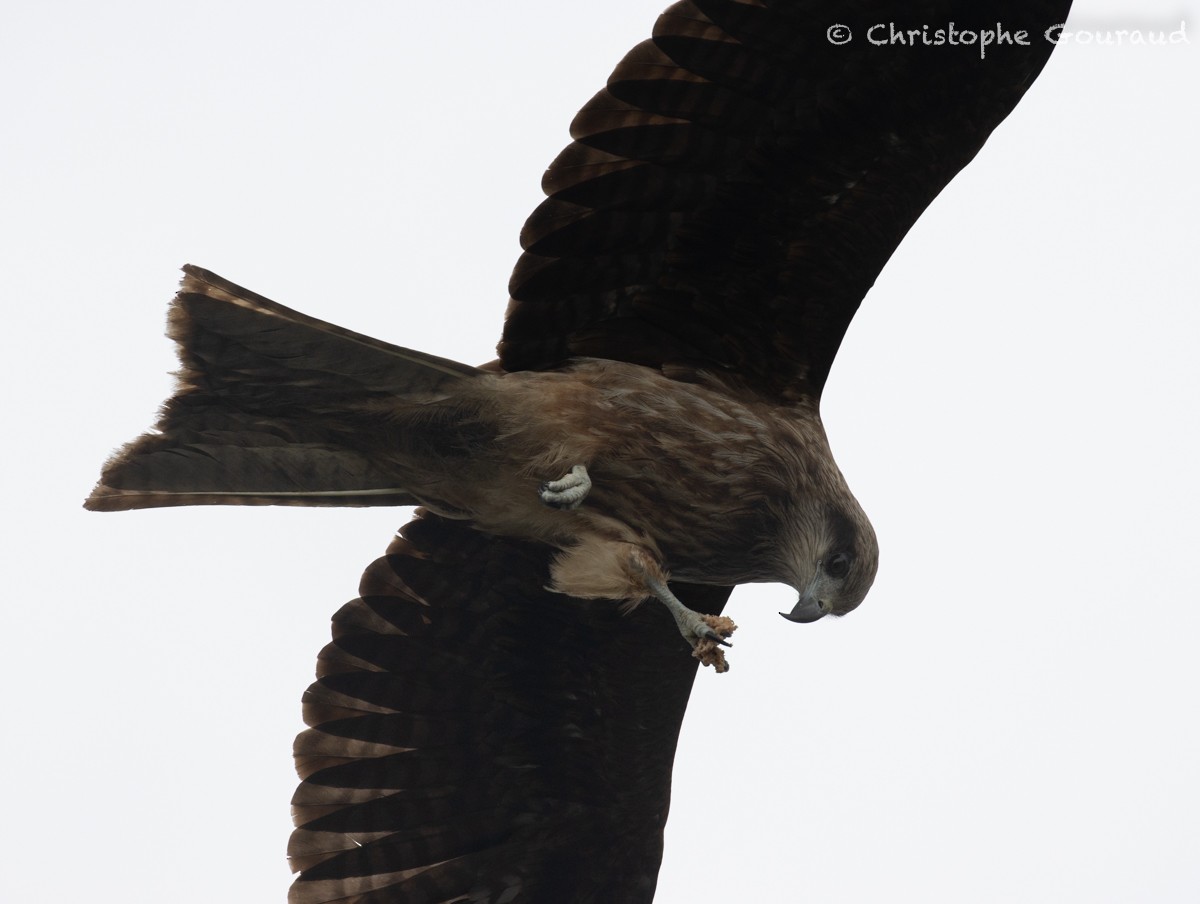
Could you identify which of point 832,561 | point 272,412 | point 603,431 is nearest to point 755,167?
point 603,431

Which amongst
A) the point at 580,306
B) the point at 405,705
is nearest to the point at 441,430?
the point at 580,306

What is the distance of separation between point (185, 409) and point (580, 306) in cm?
166

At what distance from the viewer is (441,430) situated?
21.1 ft

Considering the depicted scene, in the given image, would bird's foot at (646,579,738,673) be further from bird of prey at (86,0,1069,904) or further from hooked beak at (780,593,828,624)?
hooked beak at (780,593,828,624)

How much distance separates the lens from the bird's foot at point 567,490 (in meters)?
6.42

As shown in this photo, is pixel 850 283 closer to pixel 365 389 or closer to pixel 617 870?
pixel 365 389

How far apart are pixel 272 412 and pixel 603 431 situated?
137 cm

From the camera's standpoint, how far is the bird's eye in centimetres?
694

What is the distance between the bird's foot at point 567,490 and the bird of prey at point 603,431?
12 mm

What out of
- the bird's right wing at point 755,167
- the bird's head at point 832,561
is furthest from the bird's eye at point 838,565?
the bird's right wing at point 755,167

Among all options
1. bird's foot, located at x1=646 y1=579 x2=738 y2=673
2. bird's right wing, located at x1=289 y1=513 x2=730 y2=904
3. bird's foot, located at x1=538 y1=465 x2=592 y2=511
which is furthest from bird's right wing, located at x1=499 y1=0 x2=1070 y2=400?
bird's right wing, located at x1=289 y1=513 x2=730 y2=904

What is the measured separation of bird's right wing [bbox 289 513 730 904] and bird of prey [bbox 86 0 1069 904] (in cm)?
1

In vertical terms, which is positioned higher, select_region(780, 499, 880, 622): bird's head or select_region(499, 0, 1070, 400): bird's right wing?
select_region(499, 0, 1070, 400): bird's right wing

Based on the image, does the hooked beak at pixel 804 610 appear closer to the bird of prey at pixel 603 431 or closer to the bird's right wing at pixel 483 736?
the bird of prey at pixel 603 431
